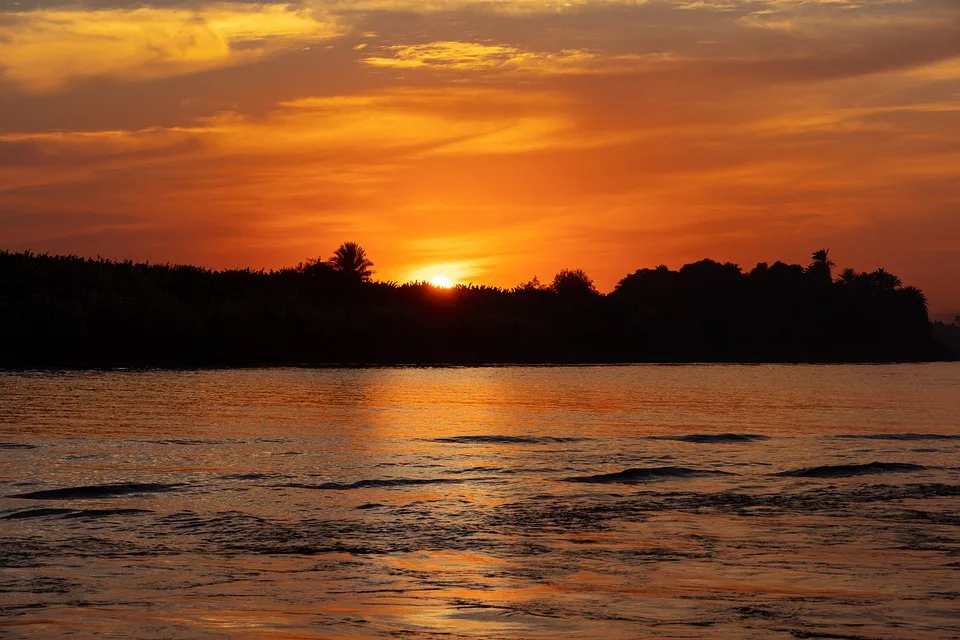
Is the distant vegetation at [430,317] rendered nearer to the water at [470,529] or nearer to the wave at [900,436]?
the water at [470,529]

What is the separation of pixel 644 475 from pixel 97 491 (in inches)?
439

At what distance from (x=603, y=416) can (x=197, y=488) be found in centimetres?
2440

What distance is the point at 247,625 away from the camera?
10.8 m

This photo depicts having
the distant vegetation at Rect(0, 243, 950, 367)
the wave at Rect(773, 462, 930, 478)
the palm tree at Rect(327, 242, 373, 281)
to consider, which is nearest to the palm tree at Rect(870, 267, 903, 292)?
the distant vegetation at Rect(0, 243, 950, 367)

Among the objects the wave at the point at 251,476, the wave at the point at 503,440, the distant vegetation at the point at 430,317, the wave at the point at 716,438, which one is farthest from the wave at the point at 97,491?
the distant vegetation at the point at 430,317

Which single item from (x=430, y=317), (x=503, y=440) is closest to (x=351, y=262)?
(x=430, y=317)

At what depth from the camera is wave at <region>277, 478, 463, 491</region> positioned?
21.5m

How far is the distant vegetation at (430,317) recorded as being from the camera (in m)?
94.7

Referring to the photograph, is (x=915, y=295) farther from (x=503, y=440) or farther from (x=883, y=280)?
(x=503, y=440)

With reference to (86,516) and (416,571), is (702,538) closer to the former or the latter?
(416,571)

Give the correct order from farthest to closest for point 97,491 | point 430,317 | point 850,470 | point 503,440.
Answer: point 430,317, point 503,440, point 850,470, point 97,491

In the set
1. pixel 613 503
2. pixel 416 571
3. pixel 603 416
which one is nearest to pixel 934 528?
pixel 613 503

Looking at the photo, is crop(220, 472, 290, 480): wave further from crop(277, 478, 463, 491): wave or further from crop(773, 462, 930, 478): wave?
crop(773, 462, 930, 478): wave

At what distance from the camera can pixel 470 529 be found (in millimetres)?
16703
